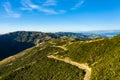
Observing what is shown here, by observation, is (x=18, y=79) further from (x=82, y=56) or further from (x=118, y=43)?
(x=118, y=43)

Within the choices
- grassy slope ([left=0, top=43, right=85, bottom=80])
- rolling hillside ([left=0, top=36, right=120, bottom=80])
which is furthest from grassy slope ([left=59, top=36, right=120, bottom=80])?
grassy slope ([left=0, top=43, right=85, bottom=80])

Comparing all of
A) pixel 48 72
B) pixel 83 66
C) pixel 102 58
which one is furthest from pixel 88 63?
pixel 48 72

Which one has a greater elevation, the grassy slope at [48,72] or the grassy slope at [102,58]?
the grassy slope at [102,58]

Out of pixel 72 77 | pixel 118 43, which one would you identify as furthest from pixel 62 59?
pixel 118 43

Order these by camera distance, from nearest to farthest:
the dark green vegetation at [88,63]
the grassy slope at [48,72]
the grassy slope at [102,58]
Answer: the grassy slope at [102,58] → the dark green vegetation at [88,63] → the grassy slope at [48,72]

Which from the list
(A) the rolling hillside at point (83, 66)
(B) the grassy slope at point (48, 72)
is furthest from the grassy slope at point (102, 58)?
(B) the grassy slope at point (48, 72)

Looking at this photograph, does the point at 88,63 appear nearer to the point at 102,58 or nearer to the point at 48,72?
the point at 102,58

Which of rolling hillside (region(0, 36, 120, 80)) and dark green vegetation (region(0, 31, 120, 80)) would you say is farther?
rolling hillside (region(0, 36, 120, 80))

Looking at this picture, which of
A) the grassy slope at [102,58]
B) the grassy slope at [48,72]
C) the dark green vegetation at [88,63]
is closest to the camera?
the grassy slope at [102,58]

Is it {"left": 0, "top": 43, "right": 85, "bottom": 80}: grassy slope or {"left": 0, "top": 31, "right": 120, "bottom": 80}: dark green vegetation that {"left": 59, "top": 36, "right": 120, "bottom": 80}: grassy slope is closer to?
{"left": 0, "top": 31, "right": 120, "bottom": 80}: dark green vegetation

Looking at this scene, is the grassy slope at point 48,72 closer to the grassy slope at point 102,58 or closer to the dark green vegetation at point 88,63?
the dark green vegetation at point 88,63

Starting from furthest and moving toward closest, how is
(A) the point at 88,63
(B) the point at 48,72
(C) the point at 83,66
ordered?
(B) the point at 48,72
(C) the point at 83,66
(A) the point at 88,63
